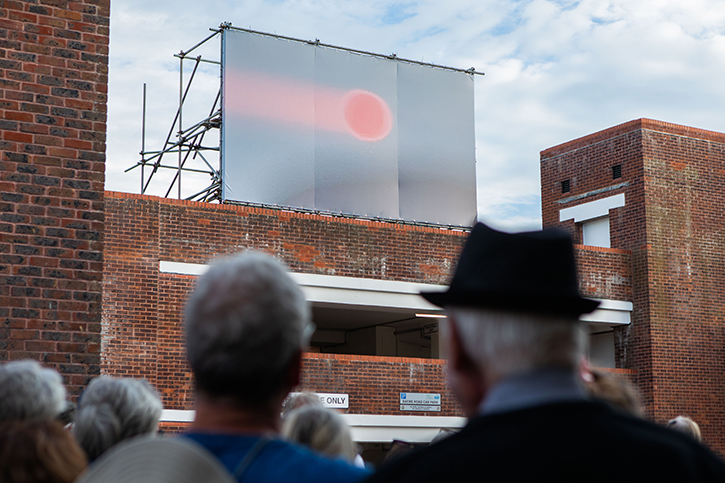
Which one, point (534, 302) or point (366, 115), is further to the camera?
point (366, 115)

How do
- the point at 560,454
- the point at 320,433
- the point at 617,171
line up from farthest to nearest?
the point at 617,171, the point at 320,433, the point at 560,454

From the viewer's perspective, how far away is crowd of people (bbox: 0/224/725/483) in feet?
5.14

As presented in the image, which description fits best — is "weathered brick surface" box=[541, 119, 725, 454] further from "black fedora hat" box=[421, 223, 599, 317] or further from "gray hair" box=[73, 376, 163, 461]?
"black fedora hat" box=[421, 223, 599, 317]

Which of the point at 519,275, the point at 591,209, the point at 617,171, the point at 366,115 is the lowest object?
the point at 519,275

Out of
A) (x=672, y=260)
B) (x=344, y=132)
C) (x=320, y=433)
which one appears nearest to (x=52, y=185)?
(x=320, y=433)

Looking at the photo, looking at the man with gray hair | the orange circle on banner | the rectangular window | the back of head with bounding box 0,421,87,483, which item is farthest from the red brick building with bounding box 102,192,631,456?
the man with gray hair

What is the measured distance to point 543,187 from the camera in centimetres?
2747

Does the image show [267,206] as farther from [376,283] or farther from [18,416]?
[18,416]

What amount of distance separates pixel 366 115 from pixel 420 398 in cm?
777

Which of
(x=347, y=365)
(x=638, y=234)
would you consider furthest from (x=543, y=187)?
(x=347, y=365)

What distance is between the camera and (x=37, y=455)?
8.04 ft

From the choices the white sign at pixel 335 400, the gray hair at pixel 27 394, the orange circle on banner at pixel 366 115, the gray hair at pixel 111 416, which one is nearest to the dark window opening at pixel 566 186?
the orange circle on banner at pixel 366 115

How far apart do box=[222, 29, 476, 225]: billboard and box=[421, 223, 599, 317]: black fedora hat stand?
19.7 metres

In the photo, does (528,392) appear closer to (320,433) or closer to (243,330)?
(243,330)
